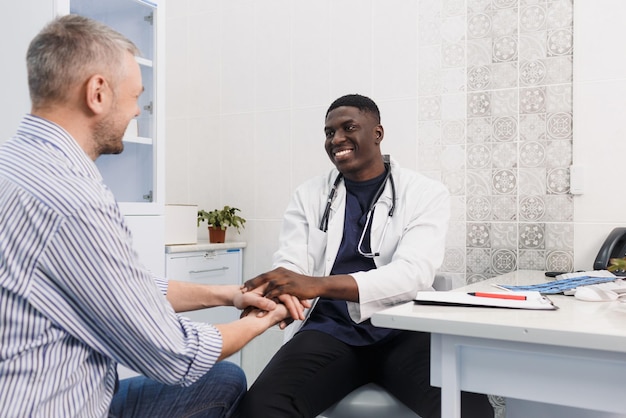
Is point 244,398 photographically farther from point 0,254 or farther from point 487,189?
point 487,189

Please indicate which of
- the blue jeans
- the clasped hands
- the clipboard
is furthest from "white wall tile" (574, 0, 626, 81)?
the blue jeans

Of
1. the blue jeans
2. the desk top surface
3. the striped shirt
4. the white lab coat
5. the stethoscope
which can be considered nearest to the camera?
the striped shirt

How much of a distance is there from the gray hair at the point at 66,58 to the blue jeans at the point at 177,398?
0.67 m

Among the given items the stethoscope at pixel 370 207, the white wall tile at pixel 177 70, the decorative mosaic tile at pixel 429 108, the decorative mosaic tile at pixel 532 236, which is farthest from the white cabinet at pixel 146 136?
the decorative mosaic tile at pixel 532 236

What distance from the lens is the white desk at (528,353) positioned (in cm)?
109

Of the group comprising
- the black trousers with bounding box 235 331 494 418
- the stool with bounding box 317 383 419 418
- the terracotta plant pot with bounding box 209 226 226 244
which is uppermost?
the terracotta plant pot with bounding box 209 226 226 244

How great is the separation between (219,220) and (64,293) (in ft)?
6.66

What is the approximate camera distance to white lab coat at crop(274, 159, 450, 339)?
1.78 m

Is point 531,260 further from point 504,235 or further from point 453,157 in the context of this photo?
point 453,157

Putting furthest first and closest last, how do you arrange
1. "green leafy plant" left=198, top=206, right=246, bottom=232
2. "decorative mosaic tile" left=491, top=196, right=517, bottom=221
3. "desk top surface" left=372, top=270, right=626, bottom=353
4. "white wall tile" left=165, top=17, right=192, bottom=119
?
1. "white wall tile" left=165, top=17, right=192, bottom=119
2. "green leafy plant" left=198, top=206, right=246, bottom=232
3. "decorative mosaic tile" left=491, top=196, right=517, bottom=221
4. "desk top surface" left=372, top=270, right=626, bottom=353

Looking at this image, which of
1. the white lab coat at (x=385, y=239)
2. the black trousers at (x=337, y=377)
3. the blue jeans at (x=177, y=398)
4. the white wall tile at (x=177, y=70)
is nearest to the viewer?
the blue jeans at (x=177, y=398)

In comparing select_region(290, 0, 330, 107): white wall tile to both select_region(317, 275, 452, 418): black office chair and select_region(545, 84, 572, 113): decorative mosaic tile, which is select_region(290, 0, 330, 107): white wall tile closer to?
select_region(545, 84, 572, 113): decorative mosaic tile

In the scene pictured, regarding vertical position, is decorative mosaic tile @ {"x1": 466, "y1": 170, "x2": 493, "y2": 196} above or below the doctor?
above

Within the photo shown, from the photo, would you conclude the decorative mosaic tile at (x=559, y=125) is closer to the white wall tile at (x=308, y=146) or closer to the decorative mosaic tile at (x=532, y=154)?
the decorative mosaic tile at (x=532, y=154)
